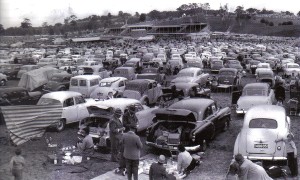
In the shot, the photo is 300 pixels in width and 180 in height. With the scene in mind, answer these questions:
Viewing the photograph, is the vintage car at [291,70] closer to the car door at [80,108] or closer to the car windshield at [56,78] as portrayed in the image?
the car windshield at [56,78]

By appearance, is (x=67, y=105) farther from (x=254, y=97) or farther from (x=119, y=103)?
(x=254, y=97)

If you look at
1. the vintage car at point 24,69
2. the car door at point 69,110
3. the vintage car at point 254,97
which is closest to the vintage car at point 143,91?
the car door at point 69,110

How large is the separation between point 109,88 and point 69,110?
16.8ft

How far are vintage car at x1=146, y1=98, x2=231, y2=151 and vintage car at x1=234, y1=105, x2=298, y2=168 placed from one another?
1.38 metres

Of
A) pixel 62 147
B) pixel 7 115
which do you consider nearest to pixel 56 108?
pixel 62 147

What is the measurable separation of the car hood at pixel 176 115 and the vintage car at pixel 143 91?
6.23 metres

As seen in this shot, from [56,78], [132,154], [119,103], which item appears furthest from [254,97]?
[56,78]

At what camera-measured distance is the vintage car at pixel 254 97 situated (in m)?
18.5

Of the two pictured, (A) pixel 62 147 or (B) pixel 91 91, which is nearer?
(A) pixel 62 147

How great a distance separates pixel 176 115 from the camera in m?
12.6

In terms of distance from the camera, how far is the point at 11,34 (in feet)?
464

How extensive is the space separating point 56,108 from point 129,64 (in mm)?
22145

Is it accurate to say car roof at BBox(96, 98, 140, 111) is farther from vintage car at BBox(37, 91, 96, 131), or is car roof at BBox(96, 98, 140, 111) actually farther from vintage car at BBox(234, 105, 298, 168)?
vintage car at BBox(234, 105, 298, 168)

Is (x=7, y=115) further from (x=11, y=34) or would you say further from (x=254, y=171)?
(x=11, y=34)
